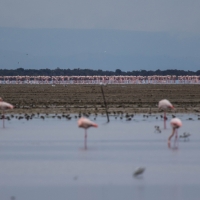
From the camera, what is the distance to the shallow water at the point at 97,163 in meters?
12.9

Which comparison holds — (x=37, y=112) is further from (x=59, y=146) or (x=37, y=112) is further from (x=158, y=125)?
(x=59, y=146)

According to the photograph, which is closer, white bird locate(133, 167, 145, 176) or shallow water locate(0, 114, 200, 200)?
shallow water locate(0, 114, 200, 200)

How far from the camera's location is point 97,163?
16047 millimetres

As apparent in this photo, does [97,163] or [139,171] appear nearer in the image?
[139,171]

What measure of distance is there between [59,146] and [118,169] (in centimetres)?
434

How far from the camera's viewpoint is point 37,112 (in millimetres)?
31797

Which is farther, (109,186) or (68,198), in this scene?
(109,186)

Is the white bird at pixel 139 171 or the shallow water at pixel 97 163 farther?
the white bird at pixel 139 171

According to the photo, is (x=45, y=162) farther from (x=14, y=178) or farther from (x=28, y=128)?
(x=28, y=128)

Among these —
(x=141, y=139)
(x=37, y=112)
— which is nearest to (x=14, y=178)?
(x=141, y=139)

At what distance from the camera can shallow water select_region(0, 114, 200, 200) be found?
42.2 ft

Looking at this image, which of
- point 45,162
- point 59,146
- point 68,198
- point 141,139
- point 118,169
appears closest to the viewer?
point 68,198

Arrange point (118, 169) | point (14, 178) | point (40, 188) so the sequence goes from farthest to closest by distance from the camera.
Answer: point (118, 169), point (14, 178), point (40, 188)

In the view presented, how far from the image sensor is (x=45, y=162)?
53.2ft
